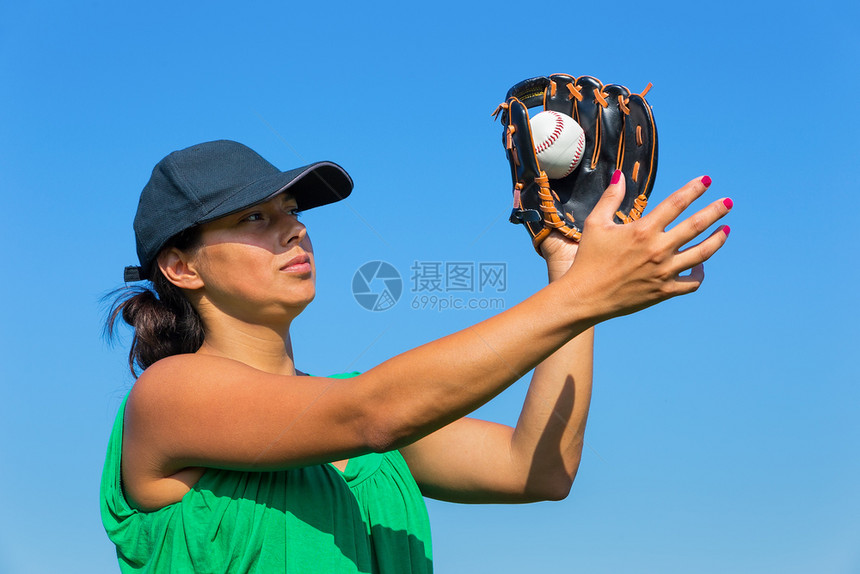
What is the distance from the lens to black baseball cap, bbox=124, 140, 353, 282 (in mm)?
2842

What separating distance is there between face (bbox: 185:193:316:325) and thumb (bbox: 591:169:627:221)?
48.7 inches

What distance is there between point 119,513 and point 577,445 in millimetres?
1845

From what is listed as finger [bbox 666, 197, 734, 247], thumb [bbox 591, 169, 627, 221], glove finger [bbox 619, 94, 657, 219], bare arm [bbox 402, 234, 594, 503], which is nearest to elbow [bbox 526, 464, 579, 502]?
bare arm [bbox 402, 234, 594, 503]

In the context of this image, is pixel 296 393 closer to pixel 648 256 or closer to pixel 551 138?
pixel 648 256

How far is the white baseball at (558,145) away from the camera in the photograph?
11.8 ft

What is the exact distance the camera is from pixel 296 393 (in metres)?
2.38

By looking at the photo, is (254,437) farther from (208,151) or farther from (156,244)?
(208,151)

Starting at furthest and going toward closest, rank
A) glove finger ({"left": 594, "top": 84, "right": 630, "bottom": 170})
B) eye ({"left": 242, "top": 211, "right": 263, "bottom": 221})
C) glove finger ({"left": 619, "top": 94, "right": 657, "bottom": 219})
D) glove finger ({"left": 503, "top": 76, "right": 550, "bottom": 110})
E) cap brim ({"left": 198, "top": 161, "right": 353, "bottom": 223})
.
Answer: glove finger ({"left": 503, "top": 76, "right": 550, "bottom": 110})
glove finger ({"left": 594, "top": 84, "right": 630, "bottom": 170})
glove finger ({"left": 619, "top": 94, "right": 657, "bottom": 219})
eye ({"left": 242, "top": 211, "right": 263, "bottom": 221})
cap brim ({"left": 198, "top": 161, "right": 353, "bottom": 223})

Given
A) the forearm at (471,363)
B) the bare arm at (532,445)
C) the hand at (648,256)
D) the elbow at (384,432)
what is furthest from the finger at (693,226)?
the bare arm at (532,445)

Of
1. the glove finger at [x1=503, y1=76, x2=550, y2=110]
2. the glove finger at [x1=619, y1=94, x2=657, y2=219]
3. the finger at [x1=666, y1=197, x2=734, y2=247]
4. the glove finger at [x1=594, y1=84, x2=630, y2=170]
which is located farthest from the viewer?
the glove finger at [x1=503, y1=76, x2=550, y2=110]

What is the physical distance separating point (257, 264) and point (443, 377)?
3.61ft

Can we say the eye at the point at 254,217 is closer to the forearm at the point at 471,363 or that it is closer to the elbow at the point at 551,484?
the forearm at the point at 471,363

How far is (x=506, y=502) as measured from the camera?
3521 millimetres

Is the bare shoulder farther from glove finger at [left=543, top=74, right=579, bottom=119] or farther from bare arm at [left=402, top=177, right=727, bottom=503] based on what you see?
glove finger at [left=543, top=74, right=579, bottom=119]
